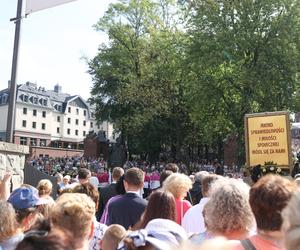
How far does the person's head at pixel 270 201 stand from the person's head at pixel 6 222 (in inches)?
72.9

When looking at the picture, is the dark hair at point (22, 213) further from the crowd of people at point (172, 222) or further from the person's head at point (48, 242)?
the person's head at point (48, 242)

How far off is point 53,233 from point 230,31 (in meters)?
31.1

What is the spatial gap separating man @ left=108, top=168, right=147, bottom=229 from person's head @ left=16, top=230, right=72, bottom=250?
3.94m

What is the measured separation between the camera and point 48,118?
95000mm

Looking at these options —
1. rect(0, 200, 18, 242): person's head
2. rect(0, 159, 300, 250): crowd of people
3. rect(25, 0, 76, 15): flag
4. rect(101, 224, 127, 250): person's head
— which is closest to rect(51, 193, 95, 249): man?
rect(0, 159, 300, 250): crowd of people

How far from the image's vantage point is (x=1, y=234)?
3508 millimetres

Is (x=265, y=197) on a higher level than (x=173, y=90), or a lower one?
lower

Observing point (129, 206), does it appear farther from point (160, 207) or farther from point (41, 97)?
point (41, 97)

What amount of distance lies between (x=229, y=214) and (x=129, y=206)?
2.63 meters

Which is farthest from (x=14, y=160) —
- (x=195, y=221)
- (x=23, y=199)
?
(x=23, y=199)

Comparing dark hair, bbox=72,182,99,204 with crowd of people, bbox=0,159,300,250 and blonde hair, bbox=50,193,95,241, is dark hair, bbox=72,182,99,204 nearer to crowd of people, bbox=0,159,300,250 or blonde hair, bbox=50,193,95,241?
crowd of people, bbox=0,159,300,250

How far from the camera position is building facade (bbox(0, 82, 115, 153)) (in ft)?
289

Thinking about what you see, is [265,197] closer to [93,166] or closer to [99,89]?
[93,166]

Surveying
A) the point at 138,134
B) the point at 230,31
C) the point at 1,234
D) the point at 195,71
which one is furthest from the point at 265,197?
the point at 138,134
